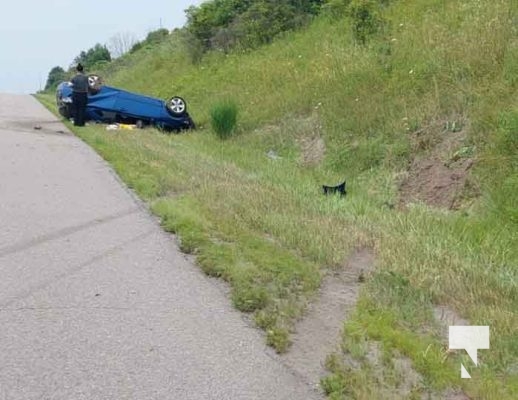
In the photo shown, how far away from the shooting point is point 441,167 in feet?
35.9

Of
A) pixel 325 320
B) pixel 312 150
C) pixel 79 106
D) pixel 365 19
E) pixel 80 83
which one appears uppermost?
pixel 365 19

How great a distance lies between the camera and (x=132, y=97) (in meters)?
19.9

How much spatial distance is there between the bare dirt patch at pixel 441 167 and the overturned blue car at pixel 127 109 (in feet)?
31.1

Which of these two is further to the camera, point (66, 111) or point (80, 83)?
point (66, 111)

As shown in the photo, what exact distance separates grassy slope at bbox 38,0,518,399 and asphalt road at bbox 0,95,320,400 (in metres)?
0.30

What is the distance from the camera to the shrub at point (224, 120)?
1789 centimetres

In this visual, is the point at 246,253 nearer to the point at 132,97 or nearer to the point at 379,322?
the point at 379,322

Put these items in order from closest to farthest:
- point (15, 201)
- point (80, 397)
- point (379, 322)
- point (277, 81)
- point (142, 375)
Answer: point (80, 397)
point (142, 375)
point (379, 322)
point (15, 201)
point (277, 81)

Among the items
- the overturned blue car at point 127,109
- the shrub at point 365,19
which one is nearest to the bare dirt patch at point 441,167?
the shrub at point 365,19

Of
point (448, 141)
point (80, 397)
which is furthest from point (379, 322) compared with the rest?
point (448, 141)

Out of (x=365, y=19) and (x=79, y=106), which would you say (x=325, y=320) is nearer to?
(x=365, y=19)

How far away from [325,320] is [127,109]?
1513cm

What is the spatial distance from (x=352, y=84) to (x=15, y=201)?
8.33 metres

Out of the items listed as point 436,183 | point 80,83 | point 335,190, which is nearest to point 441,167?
point 436,183
